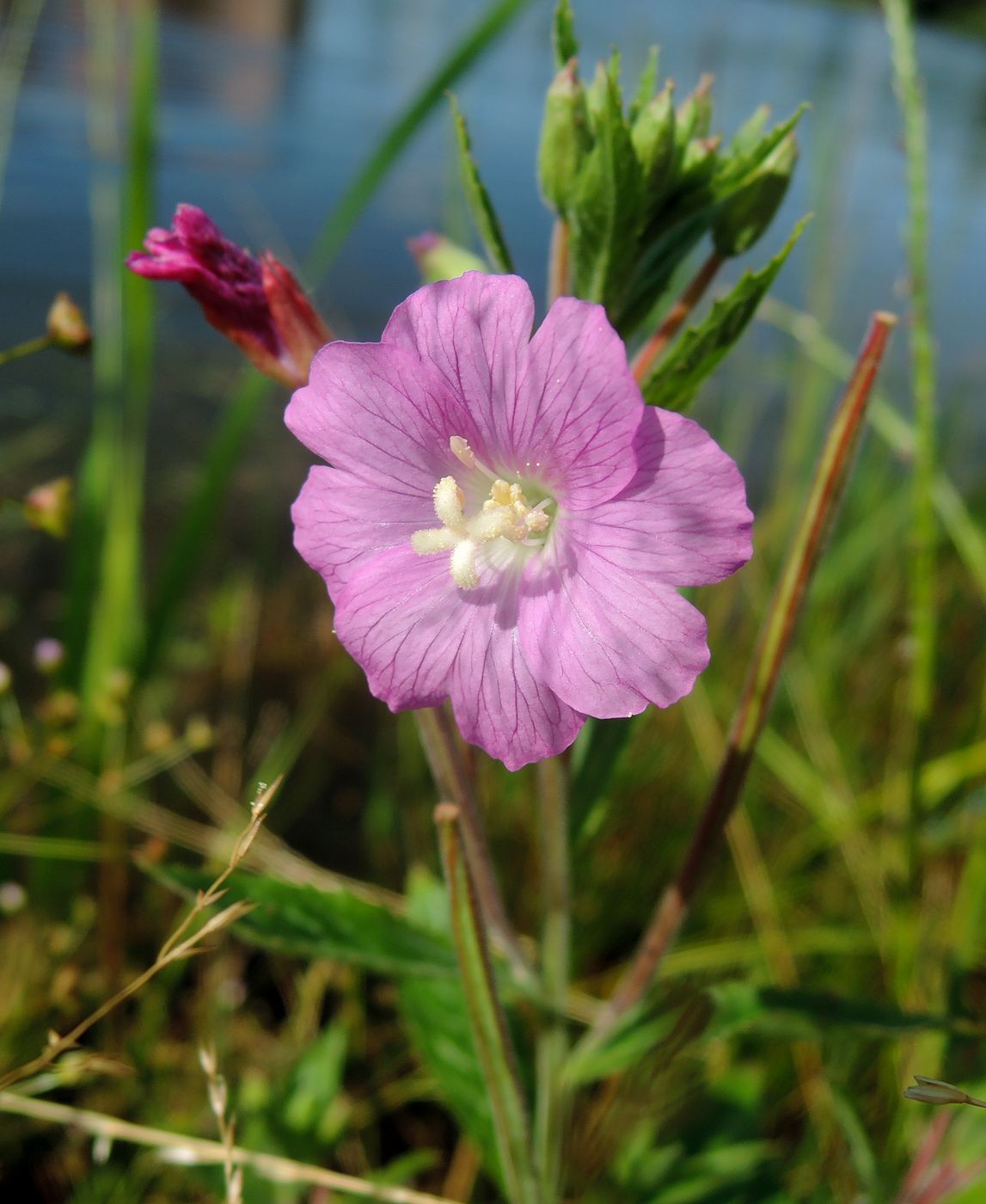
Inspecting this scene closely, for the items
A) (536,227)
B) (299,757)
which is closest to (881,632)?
(299,757)

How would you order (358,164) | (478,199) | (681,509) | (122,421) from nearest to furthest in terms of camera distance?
(681,509) < (478,199) < (122,421) < (358,164)

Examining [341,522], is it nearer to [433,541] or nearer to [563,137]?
[433,541]

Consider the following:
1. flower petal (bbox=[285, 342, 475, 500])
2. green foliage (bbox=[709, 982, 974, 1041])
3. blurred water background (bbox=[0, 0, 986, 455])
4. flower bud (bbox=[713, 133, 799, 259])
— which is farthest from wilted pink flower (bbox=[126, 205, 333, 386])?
blurred water background (bbox=[0, 0, 986, 455])

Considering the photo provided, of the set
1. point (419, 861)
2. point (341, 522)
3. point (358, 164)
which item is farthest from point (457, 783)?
point (358, 164)

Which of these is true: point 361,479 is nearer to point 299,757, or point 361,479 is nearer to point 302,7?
point 299,757

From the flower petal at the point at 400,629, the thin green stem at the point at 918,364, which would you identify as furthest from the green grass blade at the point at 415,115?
the flower petal at the point at 400,629

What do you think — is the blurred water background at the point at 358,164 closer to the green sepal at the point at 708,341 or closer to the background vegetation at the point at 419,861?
the background vegetation at the point at 419,861
